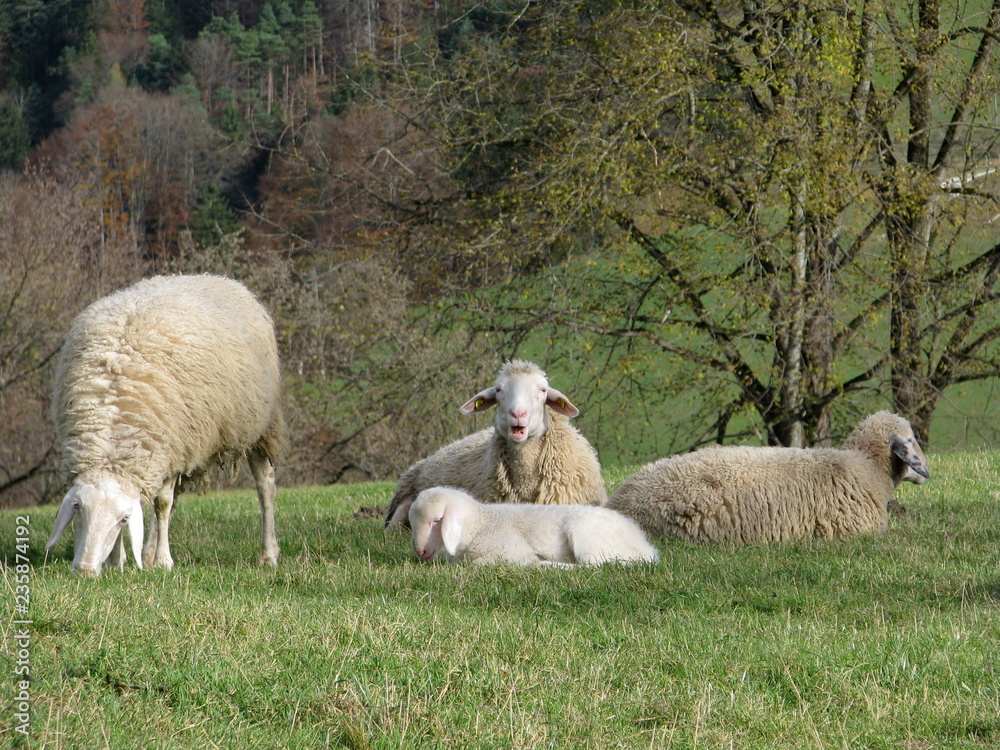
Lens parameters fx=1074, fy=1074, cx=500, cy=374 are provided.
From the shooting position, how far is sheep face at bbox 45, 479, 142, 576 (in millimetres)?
5426

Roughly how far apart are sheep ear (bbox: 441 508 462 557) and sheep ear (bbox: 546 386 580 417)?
6.22 feet

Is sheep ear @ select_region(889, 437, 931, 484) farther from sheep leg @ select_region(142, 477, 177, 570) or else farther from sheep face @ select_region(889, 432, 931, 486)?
sheep leg @ select_region(142, 477, 177, 570)

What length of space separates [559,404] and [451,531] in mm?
2042

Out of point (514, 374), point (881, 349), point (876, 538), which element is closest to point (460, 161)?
point (881, 349)

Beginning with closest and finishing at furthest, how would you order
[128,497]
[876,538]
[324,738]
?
[324,738] → [128,497] → [876,538]

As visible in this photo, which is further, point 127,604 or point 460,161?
point 460,161

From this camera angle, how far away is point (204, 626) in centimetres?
412

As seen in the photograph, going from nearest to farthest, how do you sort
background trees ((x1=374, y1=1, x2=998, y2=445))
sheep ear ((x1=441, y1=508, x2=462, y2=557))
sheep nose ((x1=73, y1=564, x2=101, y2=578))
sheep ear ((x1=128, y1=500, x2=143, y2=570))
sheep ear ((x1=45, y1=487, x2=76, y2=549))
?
sheep nose ((x1=73, y1=564, x2=101, y2=578)), sheep ear ((x1=45, y1=487, x2=76, y2=549)), sheep ear ((x1=128, y1=500, x2=143, y2=570)), sheep ear ((x1=441, y1=508, x2=462, y2=557)), background trees ((x1=374, y1=1, x2=998, y2=445))

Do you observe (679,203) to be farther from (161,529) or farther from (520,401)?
(161,529)

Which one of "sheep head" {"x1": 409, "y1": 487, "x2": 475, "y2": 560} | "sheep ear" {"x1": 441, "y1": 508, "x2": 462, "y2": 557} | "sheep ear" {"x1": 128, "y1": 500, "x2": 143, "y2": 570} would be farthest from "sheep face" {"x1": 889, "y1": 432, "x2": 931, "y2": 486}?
"sheep ear" {"x1": 128, "y1": 500, "x2": 143, "y2": 570}

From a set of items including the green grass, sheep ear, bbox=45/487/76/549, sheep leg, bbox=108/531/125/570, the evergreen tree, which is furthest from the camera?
the evergreen tree

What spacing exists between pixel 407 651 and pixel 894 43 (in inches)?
506

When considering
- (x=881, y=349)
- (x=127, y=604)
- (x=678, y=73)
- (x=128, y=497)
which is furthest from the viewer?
(x=881, y=349)

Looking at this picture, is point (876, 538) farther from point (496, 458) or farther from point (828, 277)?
point (828, 277)
